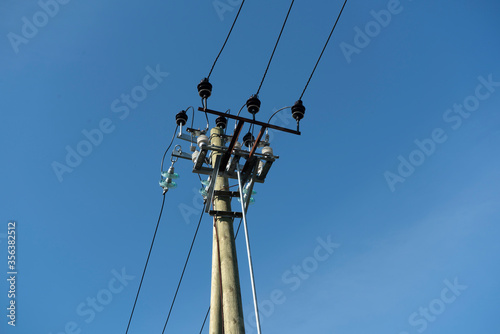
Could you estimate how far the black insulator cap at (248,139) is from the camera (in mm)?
8127

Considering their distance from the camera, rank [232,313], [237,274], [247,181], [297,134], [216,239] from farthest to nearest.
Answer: [247,181] < [297,134] < [216,239] < [237,274] < [232,313]

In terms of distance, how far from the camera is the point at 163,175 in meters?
8.76

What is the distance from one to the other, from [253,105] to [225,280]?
2830mm

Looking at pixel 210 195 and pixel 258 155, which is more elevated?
pixel 258 155

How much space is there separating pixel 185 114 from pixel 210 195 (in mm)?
2048

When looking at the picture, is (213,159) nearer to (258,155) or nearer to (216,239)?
(258,155)

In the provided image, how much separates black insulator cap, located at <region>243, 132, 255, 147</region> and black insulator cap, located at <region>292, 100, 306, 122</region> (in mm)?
1097

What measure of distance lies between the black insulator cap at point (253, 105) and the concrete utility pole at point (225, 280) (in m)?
1.55

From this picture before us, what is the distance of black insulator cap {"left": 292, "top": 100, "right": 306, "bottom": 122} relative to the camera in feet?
24.1

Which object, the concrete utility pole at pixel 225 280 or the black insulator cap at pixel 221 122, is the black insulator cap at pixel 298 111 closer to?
the black insulator cap at pixel 221 122

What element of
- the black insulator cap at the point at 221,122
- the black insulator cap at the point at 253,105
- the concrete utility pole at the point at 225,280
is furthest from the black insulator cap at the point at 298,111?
the concrete utility pole at the point at 225,280

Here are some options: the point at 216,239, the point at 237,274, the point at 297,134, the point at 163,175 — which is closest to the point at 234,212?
the point at 216,239

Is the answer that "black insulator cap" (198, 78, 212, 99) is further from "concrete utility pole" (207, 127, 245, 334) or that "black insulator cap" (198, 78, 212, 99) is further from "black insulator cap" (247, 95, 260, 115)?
"concrete utility pole" (207, 127, 245, 334)

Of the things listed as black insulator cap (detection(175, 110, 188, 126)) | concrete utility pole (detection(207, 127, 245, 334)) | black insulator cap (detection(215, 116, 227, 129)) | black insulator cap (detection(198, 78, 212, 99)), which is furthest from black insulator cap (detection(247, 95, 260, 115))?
black insulator cap (detection(175, 110, 188, 126))
